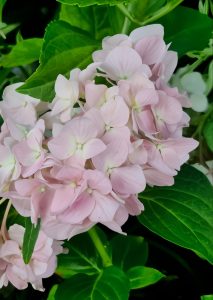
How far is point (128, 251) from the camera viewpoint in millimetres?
810

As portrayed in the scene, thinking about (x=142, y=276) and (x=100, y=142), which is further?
(x=142, y=276)

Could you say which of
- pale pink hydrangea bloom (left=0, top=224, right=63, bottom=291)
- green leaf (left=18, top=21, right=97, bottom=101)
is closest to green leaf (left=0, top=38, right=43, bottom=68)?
green leaf (left=18, top=21, right=97, bottom=101)

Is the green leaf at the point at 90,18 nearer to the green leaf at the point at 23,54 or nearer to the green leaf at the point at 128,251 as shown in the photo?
the green leaf at the point at 23,54

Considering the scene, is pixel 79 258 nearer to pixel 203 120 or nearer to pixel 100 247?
pixel 100 247

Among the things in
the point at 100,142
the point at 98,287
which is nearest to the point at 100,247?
the point at 98,287

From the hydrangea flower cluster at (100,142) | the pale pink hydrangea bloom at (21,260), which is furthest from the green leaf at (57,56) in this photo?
the pale pink hydrangea bloom at (21,260)

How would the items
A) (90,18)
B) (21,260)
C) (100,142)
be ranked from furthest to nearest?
(90,18) → (21,260) → (100,142)

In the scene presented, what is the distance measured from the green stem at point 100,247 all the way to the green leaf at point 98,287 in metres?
0.01

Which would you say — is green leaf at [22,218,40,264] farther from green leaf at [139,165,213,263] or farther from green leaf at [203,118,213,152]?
green leaf at [203,118,213,152]

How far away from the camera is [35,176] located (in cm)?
58

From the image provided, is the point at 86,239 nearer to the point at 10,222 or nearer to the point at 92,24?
the point at 10,222

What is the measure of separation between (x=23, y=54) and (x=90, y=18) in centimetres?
10

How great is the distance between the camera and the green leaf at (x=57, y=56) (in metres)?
0.61

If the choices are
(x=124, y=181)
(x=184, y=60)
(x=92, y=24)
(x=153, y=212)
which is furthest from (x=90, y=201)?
(x=184, y=60)
